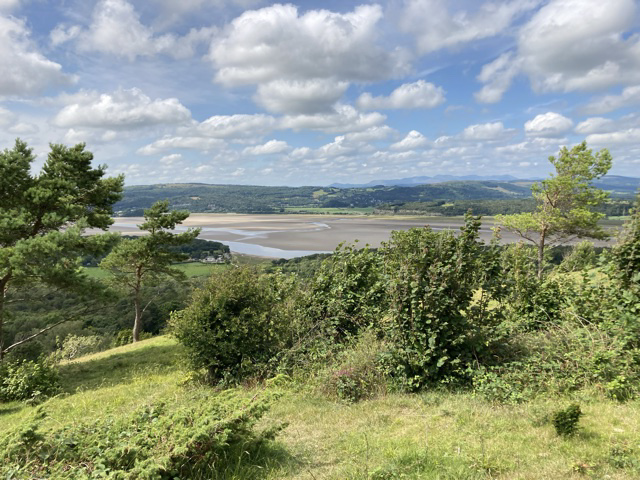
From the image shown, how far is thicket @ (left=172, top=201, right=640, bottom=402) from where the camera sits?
5496mm

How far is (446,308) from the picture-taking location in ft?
20.1

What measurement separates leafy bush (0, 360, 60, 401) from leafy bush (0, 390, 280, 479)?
8.87 meters

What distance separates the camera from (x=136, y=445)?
3.11 meters

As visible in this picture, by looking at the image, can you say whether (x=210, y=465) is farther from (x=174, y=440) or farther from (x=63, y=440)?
(x=63, y=440)

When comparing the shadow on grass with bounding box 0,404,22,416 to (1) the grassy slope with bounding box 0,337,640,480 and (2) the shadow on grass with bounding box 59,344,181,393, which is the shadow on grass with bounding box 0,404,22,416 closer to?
(2) the shadow on grass with bounding box 59,344,181,393

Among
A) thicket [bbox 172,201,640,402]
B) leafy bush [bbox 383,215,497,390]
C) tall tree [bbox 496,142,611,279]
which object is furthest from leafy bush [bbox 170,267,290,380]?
tall tree [bbox 496,142,611,279]

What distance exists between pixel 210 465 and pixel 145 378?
931cm

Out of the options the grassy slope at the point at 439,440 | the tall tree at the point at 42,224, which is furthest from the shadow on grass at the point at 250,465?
the tall tree at the point at 42,224

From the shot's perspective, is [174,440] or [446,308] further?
[446,308]

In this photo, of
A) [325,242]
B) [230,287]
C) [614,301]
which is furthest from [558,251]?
[230,287]

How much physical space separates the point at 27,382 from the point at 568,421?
13.8 metres

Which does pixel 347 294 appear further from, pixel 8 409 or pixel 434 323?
pixel 8 409

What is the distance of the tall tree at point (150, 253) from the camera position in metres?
21.1

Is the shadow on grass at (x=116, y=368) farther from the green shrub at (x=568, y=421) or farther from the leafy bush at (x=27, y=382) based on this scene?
the green shrub at (x=568, y=421)
